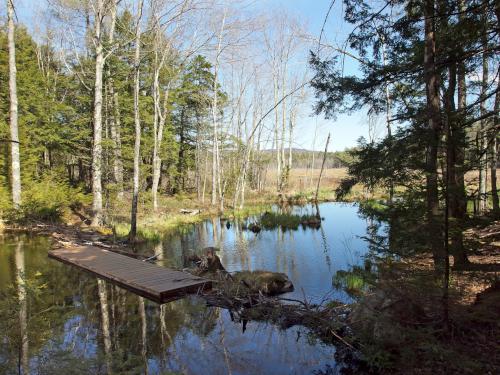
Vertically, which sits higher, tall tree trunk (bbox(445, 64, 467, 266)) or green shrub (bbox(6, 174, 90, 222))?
tall tree trunk (bbox(445, 64, 467, 266))

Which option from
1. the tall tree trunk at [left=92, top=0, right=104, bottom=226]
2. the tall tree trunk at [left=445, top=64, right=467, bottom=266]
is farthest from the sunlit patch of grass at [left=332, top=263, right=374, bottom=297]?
the tall tree trunk at [left=92, top=0, right=104, bottom=226]

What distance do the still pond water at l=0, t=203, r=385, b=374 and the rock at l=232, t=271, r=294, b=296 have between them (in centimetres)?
28

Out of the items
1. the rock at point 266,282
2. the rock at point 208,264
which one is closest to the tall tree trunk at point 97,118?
the rock at point 208,264

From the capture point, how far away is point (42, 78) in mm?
20875

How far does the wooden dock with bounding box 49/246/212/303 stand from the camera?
675cm

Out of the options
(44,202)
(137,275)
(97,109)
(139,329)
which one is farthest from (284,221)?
(139,329)

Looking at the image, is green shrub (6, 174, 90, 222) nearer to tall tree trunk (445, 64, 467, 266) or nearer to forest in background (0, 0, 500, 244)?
forest in background (0, 0, 500, 244)

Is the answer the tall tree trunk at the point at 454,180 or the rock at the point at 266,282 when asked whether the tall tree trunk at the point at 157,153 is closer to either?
the rock at the point at 266,282

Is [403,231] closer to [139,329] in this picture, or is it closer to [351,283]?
[351,283]

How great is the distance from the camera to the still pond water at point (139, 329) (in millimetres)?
3730

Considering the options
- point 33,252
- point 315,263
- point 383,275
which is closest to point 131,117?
point 33,252

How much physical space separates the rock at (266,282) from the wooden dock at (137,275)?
0.77 meters

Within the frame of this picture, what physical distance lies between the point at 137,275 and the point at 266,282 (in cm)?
275

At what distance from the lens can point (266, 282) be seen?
23.6 ft
